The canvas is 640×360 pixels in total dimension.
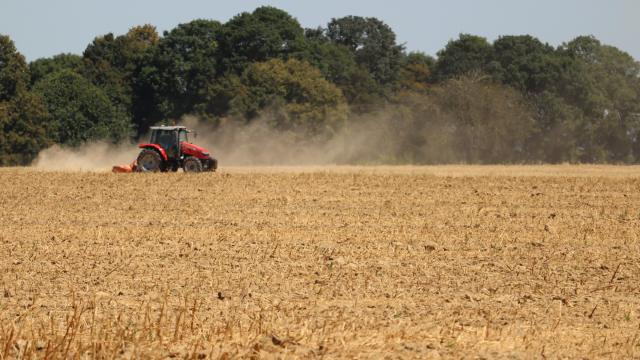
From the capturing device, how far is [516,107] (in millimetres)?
75250

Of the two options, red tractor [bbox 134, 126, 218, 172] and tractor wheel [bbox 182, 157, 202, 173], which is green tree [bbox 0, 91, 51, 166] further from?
tractor wheel [bbox 182, 157, 202, 173]

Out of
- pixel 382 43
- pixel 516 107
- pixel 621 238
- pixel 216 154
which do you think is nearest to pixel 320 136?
pixel 216 154

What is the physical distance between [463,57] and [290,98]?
24.7m

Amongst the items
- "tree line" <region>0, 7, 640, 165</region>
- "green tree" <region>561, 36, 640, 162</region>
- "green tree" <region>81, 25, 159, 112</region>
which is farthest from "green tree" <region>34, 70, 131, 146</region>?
"green tree" <region>561, 36, 640, 162</region>

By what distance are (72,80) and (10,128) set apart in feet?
32.4

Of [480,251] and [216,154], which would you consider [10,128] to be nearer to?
[216,154]

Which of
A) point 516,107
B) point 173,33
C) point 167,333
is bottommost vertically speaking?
point 167,333

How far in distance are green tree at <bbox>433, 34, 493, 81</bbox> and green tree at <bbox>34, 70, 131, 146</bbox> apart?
32.8 meters

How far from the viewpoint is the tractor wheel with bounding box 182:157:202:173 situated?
36.7m

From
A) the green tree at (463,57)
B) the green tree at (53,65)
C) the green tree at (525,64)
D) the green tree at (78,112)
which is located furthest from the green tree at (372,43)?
the green tree at (78,112)

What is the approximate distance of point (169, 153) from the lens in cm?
3684

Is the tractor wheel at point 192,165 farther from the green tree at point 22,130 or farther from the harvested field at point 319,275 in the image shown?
the green tree at point 22,130

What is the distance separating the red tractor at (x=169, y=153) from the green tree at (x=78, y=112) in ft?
107

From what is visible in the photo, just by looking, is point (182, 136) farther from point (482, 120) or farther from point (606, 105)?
point (606, 105)
